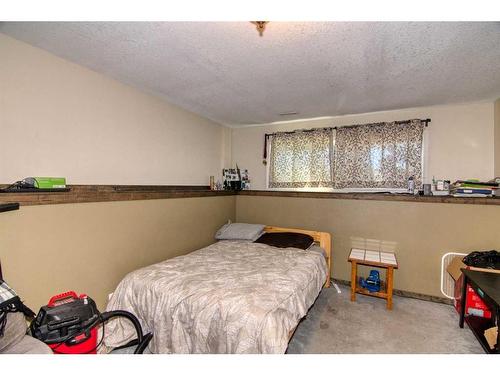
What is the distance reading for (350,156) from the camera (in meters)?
3.53

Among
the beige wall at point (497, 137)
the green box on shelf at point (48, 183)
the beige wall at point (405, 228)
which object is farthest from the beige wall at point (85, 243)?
the beige wall at point (497, 137)

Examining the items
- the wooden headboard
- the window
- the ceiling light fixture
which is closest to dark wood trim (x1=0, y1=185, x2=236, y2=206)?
the window

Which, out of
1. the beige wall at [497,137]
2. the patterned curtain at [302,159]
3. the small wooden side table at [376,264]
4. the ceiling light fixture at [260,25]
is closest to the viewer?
the ceiling light fixture at [260,25]

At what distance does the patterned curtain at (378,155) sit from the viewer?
10.4 ft

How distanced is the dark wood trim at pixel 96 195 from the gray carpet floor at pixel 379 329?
6.46 feet

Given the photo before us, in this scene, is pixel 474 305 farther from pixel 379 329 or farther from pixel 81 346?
pixel 81 346

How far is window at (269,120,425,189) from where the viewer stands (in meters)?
3.21

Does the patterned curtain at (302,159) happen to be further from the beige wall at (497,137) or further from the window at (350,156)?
the beige wall at (497,137)

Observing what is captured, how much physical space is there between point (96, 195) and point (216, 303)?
1.38m

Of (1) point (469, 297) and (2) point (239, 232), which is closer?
(1) point (469, 297)

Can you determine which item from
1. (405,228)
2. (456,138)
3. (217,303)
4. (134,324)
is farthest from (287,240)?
(456,138)

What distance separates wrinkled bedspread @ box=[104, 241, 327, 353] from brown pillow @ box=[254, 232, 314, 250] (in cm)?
58

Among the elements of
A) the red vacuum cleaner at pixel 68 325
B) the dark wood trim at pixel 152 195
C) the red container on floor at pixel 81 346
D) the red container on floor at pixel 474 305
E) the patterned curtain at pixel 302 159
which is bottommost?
the red container on floor at pixel 474 305

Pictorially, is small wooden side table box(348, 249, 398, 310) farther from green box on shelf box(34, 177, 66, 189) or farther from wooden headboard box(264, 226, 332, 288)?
green box on shelf box(34, 177, 66, 189)
